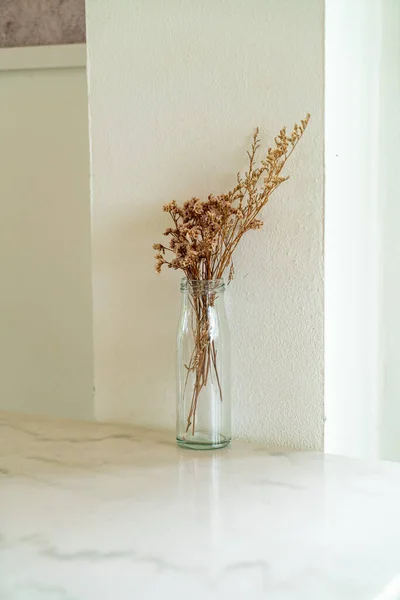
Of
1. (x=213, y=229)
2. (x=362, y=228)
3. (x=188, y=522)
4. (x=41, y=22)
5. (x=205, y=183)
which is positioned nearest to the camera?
(x=188, y=522)

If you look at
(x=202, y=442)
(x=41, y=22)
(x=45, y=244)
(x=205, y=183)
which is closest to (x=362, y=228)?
(x=205, y=183)

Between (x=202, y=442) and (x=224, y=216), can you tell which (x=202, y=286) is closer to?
(x=224, y=216)

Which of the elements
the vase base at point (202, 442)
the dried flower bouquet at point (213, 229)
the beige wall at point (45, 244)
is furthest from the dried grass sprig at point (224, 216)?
the beige wall at point (45, 244)

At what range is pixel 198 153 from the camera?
4.01ft

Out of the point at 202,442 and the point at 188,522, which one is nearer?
the point at 188,522

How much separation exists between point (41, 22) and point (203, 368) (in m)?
1.20

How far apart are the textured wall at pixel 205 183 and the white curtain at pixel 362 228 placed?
0.03 metres

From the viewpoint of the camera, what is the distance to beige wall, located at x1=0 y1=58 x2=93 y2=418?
200 centimetres

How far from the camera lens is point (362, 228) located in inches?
52.2

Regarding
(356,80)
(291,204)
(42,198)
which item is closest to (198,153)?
(291,204)

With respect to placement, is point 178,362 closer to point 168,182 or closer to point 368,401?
point 168,182

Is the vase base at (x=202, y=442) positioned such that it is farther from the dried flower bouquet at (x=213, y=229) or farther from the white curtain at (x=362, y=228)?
the white curtain at (x=362, y=228)

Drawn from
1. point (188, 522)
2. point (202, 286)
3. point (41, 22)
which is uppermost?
point (41, 22)

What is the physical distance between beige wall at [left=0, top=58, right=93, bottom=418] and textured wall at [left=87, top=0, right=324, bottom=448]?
71 cm
